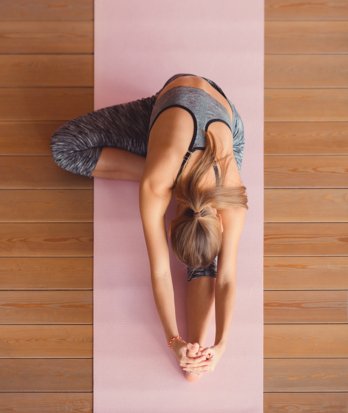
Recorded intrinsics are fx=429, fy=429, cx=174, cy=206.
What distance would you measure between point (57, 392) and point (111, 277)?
49 centimetres

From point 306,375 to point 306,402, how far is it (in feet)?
0.34

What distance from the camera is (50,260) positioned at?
1.64 meters

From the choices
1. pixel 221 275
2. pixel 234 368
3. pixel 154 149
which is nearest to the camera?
pixel 154 149

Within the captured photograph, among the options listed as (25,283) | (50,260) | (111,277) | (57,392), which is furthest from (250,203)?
(57,392)

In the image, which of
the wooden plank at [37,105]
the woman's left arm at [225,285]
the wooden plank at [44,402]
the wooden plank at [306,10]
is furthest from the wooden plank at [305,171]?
the wooden plank at [44,402]

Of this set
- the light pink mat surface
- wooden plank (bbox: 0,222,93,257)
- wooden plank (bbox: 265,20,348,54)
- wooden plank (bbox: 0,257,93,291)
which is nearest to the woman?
the light pink mat surface

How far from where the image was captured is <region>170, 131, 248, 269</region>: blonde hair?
1.10 metres

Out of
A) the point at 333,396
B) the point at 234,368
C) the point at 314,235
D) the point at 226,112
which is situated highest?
the point at 226,112

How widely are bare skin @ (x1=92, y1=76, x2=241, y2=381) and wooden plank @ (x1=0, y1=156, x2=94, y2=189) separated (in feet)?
0.44

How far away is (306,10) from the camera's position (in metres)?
1.67

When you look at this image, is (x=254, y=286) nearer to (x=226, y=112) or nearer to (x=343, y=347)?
(x=343, y=347)

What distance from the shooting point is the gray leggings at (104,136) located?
1.51 meters

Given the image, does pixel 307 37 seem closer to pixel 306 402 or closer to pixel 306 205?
pixel 306 205

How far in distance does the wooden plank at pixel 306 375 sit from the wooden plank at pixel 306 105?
0.94m
